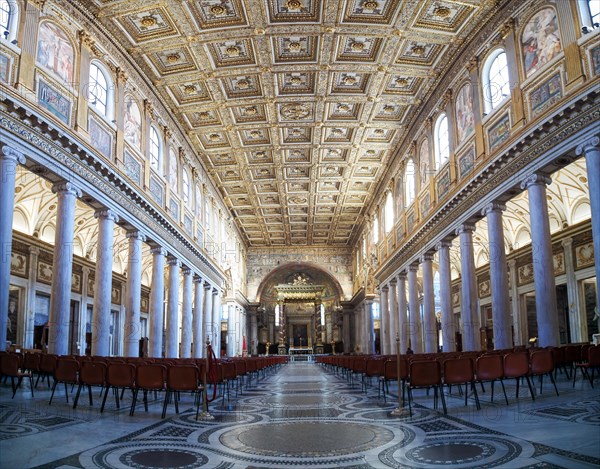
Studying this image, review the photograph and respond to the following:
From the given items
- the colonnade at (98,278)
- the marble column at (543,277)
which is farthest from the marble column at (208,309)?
the marble column at (543,277)

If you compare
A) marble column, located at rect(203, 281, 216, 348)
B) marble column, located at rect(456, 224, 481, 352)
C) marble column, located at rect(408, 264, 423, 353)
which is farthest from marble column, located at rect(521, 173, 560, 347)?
marble column, located at rect(203, 281, 216, 348)

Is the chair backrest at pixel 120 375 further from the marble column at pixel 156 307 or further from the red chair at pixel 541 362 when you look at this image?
the marble column at pixel 156 307

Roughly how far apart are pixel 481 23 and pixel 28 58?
1343 centimetres

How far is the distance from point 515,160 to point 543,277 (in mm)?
3514

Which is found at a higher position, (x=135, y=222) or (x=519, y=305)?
(x=135, y=222)

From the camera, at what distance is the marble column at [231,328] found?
40.8 m

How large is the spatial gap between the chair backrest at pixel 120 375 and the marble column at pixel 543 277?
10.2 meters

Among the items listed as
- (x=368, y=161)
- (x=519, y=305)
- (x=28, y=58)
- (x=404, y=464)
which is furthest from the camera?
(x=368, y=161)

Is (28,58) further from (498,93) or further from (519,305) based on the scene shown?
(519,305)

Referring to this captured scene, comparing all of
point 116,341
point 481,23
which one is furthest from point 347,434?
point 116,341

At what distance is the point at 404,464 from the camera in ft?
16.2

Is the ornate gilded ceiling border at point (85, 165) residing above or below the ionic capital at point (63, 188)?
above

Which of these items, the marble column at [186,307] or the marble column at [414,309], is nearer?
the marble column at [414,309]

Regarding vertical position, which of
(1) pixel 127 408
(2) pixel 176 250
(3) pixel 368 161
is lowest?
A: (1) pixel 127 408
